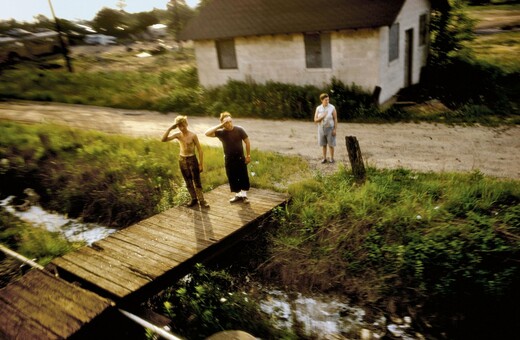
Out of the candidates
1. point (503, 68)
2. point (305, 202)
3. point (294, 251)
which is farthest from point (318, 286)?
point (503, 68)

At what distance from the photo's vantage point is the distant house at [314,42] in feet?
44.8

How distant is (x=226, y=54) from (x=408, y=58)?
26.8 ft

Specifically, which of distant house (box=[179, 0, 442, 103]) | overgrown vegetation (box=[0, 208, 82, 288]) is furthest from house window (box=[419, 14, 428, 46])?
overgrown vegetation (box=[0, 208, 82, 288])

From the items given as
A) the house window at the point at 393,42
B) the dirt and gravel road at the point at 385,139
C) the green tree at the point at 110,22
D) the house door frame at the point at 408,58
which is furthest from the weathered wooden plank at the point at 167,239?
the green tree at the point at 110,22

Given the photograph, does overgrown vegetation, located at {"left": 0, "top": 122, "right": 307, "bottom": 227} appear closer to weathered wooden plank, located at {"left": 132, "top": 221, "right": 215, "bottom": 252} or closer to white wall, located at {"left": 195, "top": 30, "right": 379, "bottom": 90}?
weathered wooden plank, located at {"left": 132, "top": 221, "right": 215, "bottom": 252}

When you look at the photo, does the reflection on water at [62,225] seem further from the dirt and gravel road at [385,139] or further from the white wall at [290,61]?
the white wall at [290,61]

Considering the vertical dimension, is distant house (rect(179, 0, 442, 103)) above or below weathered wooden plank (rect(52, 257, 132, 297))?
above

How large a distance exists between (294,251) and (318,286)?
0.73 m

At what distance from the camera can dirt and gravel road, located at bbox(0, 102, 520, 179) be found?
8.70 m

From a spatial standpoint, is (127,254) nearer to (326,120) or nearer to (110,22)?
(326,120)

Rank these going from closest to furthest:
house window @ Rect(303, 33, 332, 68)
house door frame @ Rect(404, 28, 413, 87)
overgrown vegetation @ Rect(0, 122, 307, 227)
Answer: overgrown vegetation @ Rect(0, 122, 307, 227), house window @ Rect(303, 33, 332, 68), house door frame @ Rect(404, 28, 413, 87)

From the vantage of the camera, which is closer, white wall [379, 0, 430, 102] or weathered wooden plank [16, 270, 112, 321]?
weathered wooden plank [16, 270, 112, 321]

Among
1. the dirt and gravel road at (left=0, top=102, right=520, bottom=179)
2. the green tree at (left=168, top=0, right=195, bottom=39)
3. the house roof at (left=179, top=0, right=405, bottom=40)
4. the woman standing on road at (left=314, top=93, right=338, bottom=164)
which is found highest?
the green tree at (left=168, top=0, right=195, bottom=39)

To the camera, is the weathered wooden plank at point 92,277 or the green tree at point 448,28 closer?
the weathered wooden plank at point 92,277
